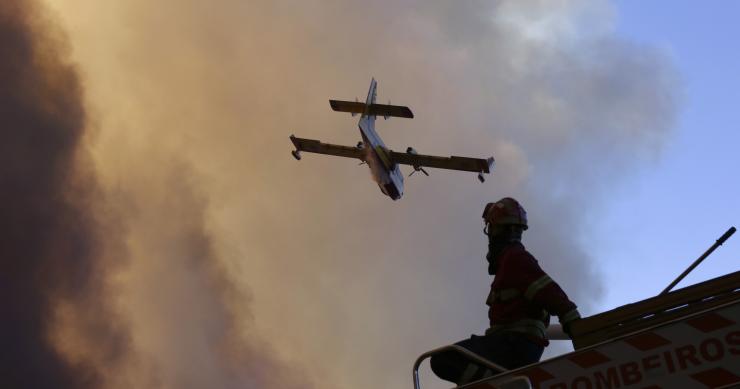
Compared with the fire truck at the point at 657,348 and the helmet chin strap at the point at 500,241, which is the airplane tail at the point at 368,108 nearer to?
the helmet chin strap at the point at 500,241

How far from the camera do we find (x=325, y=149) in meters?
57.8

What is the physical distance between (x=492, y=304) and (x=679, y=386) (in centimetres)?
236

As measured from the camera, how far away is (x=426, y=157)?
5528cm

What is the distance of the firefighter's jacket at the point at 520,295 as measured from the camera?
625cm

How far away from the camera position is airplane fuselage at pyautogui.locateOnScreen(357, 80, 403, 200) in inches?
1994

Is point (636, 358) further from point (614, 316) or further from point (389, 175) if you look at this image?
point (389, 175)

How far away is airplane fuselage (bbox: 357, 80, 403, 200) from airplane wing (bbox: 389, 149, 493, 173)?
71 centimetres

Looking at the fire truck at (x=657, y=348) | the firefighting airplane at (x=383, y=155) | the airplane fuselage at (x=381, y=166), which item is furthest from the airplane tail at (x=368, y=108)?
the fire truck at (x=657, y=348)

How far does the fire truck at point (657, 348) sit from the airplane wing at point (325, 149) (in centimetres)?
4984

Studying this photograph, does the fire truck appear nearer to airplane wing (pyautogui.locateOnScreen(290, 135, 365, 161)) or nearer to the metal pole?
the metal pole

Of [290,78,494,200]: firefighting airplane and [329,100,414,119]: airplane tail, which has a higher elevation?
[329,100,414,119]: airplane tail

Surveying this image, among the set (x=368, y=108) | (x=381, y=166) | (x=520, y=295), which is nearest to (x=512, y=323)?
(x=520, y=295)

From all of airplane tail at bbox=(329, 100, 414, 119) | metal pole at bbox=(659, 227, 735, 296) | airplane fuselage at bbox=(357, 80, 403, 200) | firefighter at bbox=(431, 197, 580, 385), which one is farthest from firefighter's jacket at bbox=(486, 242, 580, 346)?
airplane tail at bbox=(329, 100, 414, 119)

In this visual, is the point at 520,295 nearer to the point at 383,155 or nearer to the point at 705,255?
the point at 705,255
